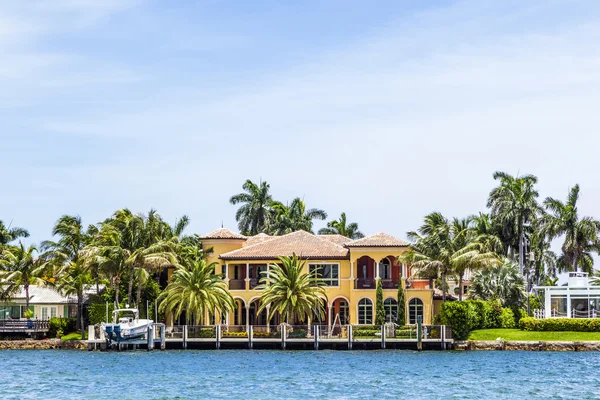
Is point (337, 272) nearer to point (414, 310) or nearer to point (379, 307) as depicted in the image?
point (379, 307)

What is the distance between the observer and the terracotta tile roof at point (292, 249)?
263ft

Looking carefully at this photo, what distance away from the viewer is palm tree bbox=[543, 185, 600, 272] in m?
89.4

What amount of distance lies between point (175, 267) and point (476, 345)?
1004 inches

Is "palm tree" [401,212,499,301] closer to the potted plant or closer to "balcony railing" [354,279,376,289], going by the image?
"balcony railing" [354,279,376,289]

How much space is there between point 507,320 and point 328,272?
14.2 metres

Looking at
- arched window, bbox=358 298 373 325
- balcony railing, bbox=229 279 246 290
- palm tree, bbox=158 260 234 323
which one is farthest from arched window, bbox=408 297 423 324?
palm tree, bbox=158 260 234 323

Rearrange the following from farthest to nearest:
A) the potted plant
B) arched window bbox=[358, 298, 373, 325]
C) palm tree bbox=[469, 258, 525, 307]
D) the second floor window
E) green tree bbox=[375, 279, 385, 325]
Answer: the second floor window < the potted plant < arched window bbox=[358, 298, 373, 325] < palm tree bbox=[469, 258, 525, 307] < green tree bbox=[375, 279, 385, 325]

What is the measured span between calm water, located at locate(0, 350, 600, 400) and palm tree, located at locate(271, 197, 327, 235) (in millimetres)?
33148

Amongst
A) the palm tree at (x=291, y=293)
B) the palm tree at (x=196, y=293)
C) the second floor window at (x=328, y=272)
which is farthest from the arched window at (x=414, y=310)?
the palm tree at (x=196, y=293)

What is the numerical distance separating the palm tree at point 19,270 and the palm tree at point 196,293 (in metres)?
12.0

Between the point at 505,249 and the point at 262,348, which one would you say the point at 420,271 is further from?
the point at 505,249

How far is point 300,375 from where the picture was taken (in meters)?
53.2

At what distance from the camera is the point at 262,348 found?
72.2m

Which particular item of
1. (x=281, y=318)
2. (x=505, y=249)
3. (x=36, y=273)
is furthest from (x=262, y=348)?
(x=505, y=249)
